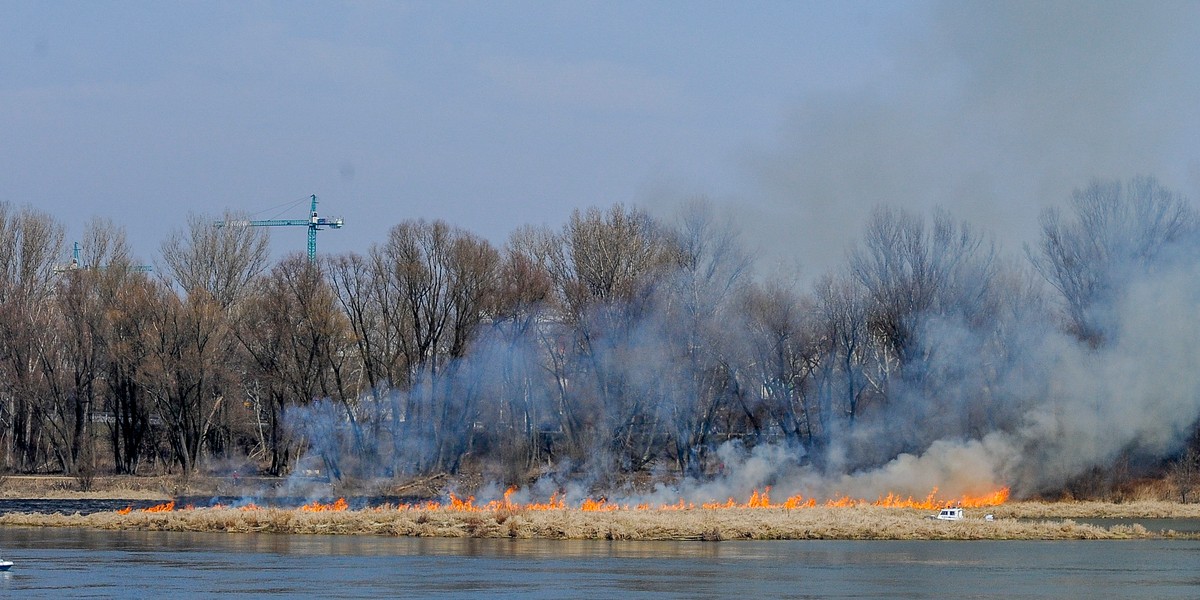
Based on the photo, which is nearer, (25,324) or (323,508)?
(323,508)

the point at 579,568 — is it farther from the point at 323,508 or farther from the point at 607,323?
the point at 607,323

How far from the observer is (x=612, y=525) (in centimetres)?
5322

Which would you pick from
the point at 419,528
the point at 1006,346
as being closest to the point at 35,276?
the point at 419,528

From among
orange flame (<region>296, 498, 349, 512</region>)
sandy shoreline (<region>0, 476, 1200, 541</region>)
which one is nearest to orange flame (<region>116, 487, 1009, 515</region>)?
orange flame (<region>296, 498, 349, 512</region>)

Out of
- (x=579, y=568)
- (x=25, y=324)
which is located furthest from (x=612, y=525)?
(x=25, y=324)

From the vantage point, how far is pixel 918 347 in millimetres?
76750

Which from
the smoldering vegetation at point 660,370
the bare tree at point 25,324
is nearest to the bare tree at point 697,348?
the smoldering vegetation at point 660,370

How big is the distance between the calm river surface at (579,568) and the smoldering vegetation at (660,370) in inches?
746

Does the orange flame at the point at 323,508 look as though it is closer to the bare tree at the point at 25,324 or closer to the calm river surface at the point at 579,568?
the calm river surface at the point at 579,568

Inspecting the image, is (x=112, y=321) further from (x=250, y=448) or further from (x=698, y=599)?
(x=698, y=599)

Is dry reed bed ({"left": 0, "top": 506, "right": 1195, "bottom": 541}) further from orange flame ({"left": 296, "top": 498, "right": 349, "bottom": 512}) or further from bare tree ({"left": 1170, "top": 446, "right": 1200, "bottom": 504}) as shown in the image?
bare tree ({"left": 1170, "top": 446, "right": 1200, "bottom": 504})

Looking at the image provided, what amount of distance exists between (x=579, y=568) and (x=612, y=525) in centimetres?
1297

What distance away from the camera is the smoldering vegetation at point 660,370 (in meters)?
70.7

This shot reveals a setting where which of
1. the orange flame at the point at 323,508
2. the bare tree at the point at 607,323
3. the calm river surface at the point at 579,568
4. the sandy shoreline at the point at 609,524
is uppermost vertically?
the bare tree at the point at 607,323
